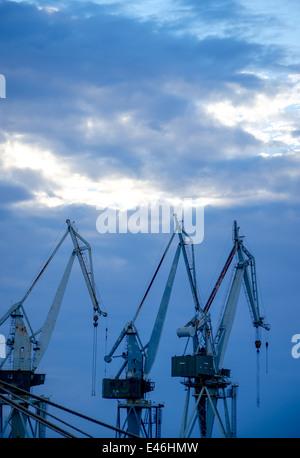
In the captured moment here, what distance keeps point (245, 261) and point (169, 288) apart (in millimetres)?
11675

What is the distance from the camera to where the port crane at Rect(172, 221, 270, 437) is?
101312mm

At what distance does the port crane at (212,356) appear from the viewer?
10131cm

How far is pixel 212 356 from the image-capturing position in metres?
103

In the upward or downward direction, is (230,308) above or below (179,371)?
above

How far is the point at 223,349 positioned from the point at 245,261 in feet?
42.6

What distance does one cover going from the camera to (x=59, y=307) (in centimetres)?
11450
